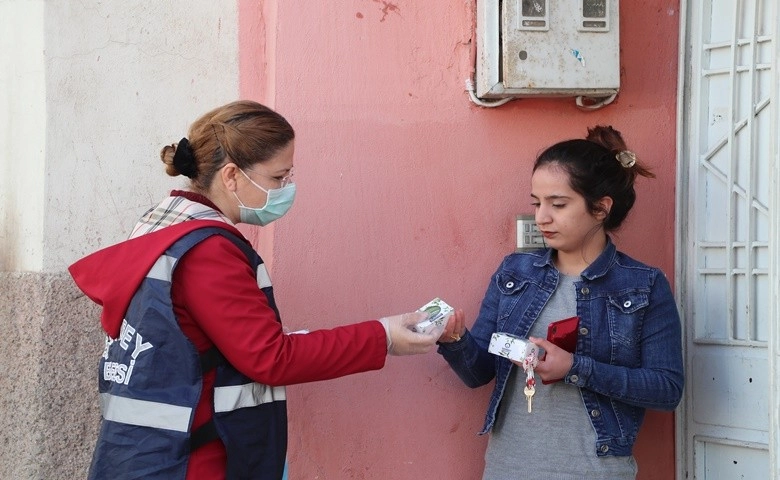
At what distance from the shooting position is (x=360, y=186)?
324cm

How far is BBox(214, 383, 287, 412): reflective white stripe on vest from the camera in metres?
2.43

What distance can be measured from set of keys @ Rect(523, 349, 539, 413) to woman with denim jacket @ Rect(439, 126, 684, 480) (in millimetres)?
34

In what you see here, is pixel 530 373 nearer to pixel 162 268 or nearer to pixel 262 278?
pixel 262 278

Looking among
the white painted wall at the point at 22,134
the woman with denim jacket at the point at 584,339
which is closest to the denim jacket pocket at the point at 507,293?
the woman with denim jacket at the point at 584,339

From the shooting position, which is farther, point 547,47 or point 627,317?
point 547,47

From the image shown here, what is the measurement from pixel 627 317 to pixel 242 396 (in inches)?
47.5

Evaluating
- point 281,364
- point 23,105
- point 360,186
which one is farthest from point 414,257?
point 23,105

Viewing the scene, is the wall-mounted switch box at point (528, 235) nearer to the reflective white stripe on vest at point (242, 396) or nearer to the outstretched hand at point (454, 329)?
the outstretched hand at point (454, 329)

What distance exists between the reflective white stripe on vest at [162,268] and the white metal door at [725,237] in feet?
6.25

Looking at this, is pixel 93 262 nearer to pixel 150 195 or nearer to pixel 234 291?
pixel 234 291

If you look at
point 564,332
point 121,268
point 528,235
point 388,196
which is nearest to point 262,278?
point 121,268

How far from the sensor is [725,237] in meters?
3.35

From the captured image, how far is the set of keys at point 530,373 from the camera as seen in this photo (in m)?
2.75

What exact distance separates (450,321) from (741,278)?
112 cm
